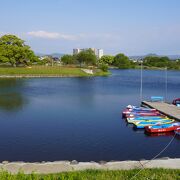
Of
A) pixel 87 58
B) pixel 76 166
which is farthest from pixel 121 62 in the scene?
pixel 76 166

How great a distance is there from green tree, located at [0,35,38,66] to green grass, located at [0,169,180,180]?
54.5 m

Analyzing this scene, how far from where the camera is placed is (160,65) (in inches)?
4077

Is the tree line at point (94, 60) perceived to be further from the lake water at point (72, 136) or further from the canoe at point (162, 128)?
the canoe at point (162, 128)

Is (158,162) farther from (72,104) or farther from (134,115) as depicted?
(72,104)

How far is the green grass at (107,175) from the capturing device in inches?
275

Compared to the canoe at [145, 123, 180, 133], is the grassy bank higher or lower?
higher

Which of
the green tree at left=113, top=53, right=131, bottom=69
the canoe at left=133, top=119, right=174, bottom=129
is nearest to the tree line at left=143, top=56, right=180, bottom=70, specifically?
the green tree at left=113, top=53, right=131, bottom=69

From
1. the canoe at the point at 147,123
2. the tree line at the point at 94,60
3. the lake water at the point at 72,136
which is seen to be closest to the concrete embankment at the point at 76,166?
the lake water at the point at 72,136

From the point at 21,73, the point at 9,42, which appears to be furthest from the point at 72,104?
the point at 9,42

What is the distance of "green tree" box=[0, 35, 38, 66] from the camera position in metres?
59.5

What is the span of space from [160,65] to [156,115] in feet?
285

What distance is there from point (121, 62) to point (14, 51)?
1977 inches

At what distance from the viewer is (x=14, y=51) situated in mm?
59844

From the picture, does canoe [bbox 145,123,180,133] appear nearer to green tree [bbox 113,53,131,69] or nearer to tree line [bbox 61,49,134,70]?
tree line [bbox 61,49,134,70]
